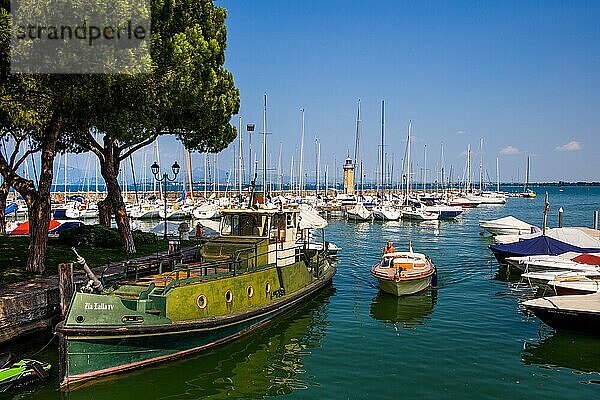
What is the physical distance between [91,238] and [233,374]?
51.3 ft

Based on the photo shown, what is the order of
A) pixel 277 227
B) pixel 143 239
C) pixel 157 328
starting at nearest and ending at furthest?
pixel 157 328, pixel 277 227, pixel 143 239

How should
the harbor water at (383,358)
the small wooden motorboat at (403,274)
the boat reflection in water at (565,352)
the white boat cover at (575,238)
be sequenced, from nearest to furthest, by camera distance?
the harbor water at (383,358) → the boat reflection in water at (565,352) → the small wooden motorboat at (403,274) → the white boat cover at (575,238)

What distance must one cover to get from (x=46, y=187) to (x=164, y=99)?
18.3 ft


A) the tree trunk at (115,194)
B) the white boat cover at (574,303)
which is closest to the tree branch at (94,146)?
the tree trunk at (115,194)

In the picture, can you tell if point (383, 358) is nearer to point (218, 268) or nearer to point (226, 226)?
point (218, 268)

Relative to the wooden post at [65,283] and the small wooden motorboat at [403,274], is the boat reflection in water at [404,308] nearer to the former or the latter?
the small wooden motorboat at [403,274]

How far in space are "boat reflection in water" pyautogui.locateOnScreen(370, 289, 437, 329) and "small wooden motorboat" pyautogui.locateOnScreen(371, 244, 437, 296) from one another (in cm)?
31

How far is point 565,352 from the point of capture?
53.8 ft

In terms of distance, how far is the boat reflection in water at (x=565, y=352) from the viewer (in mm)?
15336

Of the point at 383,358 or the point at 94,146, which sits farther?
the point at 94,146

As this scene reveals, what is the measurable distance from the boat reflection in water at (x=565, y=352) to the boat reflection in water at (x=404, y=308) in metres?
4.27

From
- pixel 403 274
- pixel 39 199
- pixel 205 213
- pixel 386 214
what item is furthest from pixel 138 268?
pixel 386 214

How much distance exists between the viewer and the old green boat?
13.2 metres

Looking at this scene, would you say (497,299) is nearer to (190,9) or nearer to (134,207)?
(190,9)
